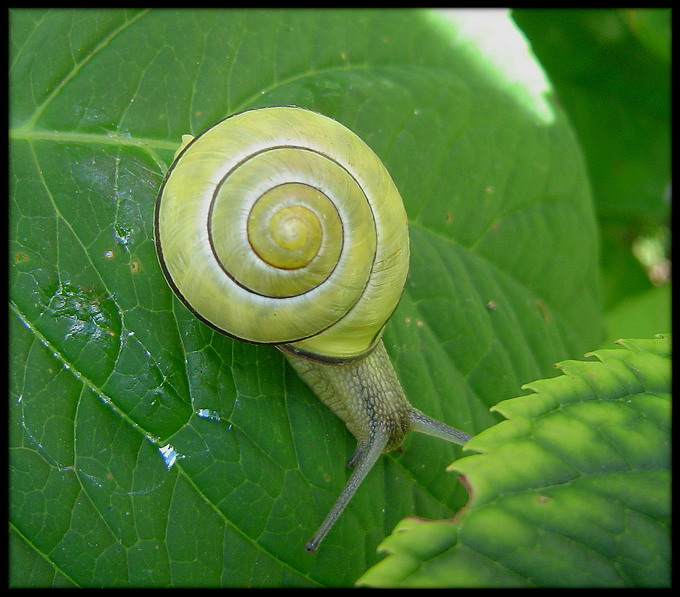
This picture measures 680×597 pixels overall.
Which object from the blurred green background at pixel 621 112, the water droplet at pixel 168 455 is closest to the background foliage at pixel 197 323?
the water droplet at pixel 168 455

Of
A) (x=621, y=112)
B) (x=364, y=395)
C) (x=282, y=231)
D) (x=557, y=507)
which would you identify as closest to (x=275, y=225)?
(x=282, y=231)

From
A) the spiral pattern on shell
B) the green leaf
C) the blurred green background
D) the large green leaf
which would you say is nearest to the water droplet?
the large green leaf

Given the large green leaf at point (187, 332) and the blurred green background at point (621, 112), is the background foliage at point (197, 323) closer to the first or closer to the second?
the large green leaf at point (187, 332)

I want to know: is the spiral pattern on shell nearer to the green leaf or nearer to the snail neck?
the snail neck

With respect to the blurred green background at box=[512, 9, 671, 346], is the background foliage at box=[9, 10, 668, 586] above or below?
below

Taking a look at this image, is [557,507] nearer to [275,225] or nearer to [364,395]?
[364,395]

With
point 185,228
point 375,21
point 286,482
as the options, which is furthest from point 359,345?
point 375,21

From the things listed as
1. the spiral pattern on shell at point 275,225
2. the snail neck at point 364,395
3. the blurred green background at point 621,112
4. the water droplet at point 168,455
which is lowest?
the water droplet at point 168,455
